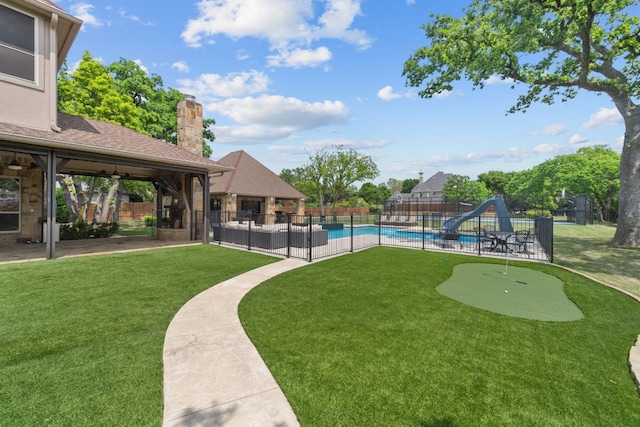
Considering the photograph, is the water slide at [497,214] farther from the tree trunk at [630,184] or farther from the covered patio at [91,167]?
the covered patio at [91,167]

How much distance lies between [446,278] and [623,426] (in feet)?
17.0

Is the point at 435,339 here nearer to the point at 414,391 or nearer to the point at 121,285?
the point at 414,391

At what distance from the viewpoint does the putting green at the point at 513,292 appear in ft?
17.2

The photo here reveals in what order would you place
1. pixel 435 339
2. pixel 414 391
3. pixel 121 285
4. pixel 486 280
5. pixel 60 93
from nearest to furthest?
pixel 414 391, pixel 435 339, pixel 121 285, pixel 486 280, pixel 60 93

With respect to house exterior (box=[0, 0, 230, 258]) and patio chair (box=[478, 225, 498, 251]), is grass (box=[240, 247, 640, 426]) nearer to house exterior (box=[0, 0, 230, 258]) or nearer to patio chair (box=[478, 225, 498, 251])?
patio chair (box=[478, 225, 498, 251])

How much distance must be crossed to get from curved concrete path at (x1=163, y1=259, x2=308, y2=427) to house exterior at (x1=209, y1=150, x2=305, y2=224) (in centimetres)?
1859

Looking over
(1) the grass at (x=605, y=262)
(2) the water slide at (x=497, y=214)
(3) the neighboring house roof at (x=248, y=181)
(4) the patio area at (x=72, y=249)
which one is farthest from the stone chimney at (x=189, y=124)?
(1) the grass at (x=605, y=262)

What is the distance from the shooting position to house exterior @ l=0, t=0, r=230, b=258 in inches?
345

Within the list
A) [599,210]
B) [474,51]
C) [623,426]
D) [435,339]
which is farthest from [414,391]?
[599,210]

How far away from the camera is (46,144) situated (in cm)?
873

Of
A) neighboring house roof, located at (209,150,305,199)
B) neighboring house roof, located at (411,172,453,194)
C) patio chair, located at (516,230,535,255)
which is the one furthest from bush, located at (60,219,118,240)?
neighboring house roof, located at (411,172,453,194)

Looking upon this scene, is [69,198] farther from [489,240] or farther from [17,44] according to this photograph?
[489,240]

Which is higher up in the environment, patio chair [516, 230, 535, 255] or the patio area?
patio chair [516, 230, 535, 255]

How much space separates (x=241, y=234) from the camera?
13727 mm
